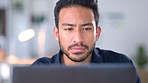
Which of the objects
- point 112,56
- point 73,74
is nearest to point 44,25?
point 112,56

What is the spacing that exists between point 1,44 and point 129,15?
195cm

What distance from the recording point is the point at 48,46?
4402 mm

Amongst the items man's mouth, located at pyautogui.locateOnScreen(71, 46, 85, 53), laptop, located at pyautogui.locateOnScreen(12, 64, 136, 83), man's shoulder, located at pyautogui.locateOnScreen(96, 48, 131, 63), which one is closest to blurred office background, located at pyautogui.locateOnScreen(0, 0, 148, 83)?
man's shoulder, located at pyautogui.locateOnScreen(96, 48, 131, 63)

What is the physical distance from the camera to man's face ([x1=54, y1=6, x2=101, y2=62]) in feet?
2.23

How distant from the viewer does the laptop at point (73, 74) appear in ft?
1.63

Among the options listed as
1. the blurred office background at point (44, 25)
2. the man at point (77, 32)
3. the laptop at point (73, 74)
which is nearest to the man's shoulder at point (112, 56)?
the man at point (77, 32)

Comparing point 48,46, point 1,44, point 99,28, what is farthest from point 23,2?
point 99,28

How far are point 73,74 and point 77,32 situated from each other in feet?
0.61

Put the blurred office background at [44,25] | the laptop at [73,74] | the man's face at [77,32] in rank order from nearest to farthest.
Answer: the laptop at [73,74] → the man's face at [77,32] → the blurred office background at [44,25]

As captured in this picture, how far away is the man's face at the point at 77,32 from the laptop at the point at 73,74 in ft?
0.57

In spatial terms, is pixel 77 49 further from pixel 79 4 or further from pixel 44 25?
pixel 44 25

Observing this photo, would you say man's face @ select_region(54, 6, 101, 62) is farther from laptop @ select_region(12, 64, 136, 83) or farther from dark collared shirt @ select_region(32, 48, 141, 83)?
laptop @ select_region(12, 64, 136, 83)

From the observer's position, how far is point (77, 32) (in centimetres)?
67

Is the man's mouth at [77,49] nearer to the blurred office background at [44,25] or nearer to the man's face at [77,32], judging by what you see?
the man's face at [77,32]
